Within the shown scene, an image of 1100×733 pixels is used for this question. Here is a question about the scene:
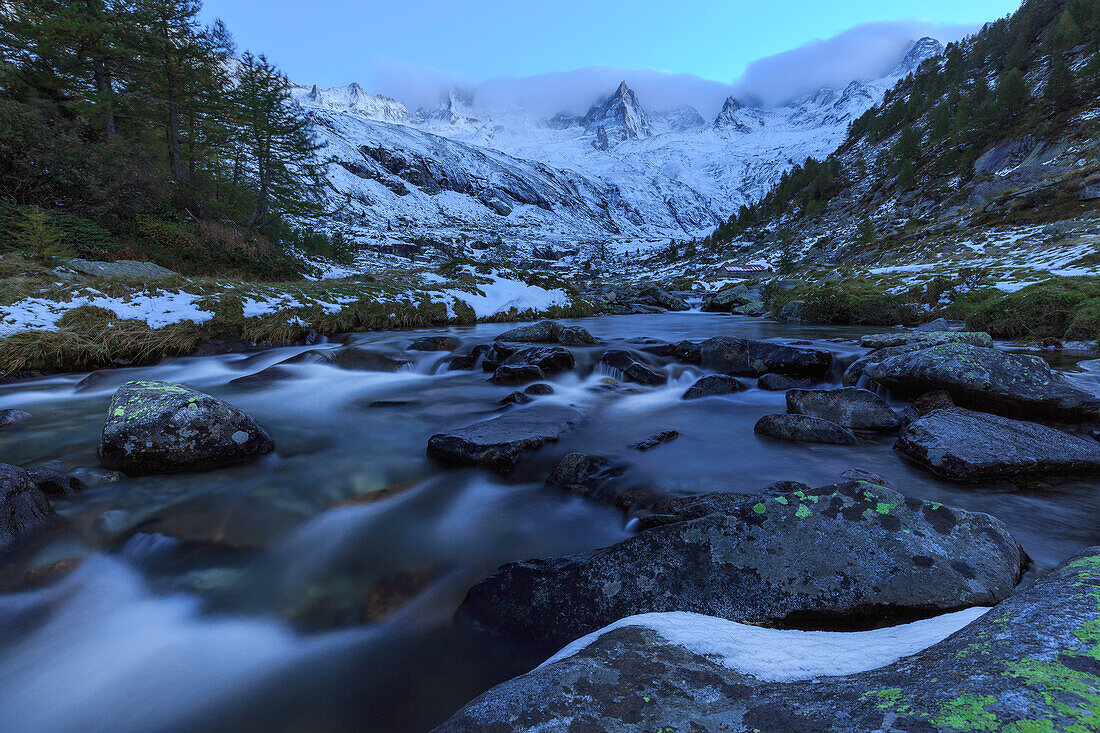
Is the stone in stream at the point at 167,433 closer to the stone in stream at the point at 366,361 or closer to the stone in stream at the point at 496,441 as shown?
the stone in stream at the point at 496,441

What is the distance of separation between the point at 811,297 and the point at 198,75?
98.9 feet

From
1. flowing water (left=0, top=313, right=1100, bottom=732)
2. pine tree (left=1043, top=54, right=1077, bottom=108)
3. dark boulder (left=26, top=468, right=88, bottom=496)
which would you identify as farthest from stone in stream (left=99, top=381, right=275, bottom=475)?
pine tree (left=1043, top=54, right=1077, bottom=108)

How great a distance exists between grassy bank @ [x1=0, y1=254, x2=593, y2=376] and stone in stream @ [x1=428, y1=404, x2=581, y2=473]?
8.31 metres

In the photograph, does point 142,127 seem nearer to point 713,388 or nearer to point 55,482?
point 55,482

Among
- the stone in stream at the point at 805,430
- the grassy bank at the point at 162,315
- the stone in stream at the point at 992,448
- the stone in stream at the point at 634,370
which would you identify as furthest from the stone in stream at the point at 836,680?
the grassy bank at the point at 162,315

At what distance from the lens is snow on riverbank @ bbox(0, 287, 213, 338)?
8625mm

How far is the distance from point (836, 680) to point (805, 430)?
16.2 ft

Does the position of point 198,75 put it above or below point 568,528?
above

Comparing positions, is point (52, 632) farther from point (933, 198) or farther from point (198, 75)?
point (933, 198)

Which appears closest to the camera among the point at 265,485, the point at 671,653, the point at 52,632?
the point at 671,653

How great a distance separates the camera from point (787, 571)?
8.21 feet

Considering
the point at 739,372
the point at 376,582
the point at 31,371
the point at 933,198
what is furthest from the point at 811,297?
the point at 933,198

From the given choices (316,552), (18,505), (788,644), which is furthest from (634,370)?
(18,505)

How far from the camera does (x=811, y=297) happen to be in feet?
58.6
